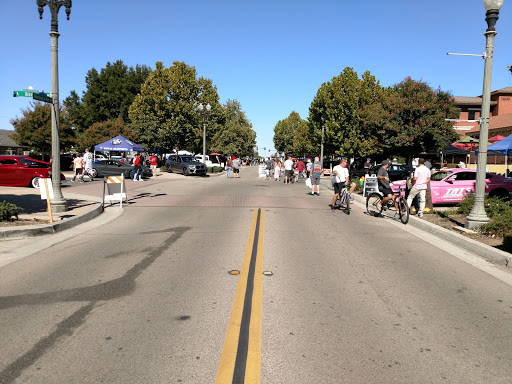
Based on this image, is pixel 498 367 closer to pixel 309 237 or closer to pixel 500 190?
pixel 309 237

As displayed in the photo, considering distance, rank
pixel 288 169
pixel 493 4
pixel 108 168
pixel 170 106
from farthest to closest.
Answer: pixel 170 106
pixel 288 169
pixel 108 168
pixel 493 4

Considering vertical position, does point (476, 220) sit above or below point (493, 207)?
below

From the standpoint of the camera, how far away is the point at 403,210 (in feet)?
37.5

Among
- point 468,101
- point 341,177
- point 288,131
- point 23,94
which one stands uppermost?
point 468,101

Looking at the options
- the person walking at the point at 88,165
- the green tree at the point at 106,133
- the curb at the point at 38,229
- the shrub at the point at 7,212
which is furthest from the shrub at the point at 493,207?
the green tree at the point at 106,133

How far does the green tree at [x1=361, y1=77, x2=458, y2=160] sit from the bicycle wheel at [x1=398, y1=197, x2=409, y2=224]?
7.94m

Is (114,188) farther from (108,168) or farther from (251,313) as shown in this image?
(108,168)

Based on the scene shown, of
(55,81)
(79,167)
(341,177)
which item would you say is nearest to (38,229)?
(55,81)

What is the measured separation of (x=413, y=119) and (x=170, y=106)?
100ft

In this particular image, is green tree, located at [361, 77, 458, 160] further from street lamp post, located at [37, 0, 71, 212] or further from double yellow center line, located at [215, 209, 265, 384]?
double yellow center line, located at [215, 209, 265, 384]

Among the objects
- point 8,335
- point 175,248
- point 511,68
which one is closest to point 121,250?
point 175,248

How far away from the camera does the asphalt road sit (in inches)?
128

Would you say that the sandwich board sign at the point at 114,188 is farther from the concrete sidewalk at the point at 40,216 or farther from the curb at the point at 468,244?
the curb at the point at 468,244

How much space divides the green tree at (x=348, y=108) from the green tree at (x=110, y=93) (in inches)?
1330
